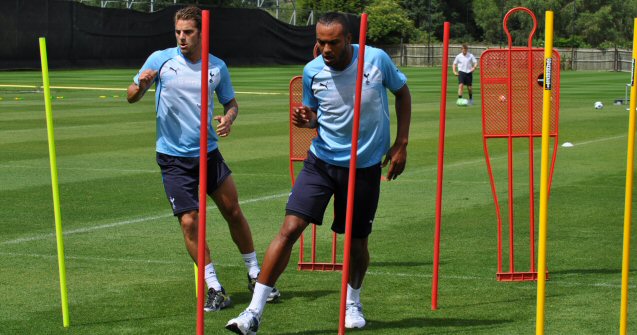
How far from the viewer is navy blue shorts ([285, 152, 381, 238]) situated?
7414 mm

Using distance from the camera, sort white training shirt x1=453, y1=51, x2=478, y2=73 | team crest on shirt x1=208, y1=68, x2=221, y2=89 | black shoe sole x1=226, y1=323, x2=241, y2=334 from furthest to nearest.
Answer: white training shirt x1=453, y1=51, x2=478, y2=73 → team crest on shirt x1=208, y1=68, x2=221, y2=89 → black shoe sole x1=226, y1=323, x2=241, y2=334

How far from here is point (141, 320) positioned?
25.8ft

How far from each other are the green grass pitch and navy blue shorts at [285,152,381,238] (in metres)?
0.69

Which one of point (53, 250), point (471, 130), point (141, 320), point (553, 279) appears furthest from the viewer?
point (471, 130)

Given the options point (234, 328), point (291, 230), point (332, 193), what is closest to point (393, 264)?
point (332, 193)

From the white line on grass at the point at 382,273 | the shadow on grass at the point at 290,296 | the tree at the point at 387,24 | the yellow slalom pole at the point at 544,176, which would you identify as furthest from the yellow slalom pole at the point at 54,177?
the tree at the point at 387,24

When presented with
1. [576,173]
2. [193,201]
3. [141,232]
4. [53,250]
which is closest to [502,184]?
[576,173]

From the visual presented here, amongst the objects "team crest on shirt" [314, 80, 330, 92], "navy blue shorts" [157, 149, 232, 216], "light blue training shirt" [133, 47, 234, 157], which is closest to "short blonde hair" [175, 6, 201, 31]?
"light blue training shirt" [133, 47, 234, 157]

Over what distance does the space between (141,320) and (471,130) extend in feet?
59.5

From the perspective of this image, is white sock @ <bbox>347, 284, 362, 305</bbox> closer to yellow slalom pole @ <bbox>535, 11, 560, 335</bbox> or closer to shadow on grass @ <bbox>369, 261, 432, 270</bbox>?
shadow on grass @ <bbox>369, 261, 432, 270</bbox>

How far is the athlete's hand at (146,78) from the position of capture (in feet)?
25.8

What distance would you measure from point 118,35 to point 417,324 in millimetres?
51743

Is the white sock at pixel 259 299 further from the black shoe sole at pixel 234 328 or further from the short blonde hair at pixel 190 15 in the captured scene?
the short blonde hair at pixel 190 15

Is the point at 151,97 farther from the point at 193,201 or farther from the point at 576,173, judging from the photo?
the point at 193,201
